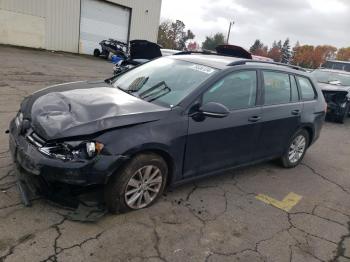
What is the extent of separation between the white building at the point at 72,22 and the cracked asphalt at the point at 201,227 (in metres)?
18.5

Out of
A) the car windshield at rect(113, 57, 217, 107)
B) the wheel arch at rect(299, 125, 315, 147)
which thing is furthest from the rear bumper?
the car windshield at rect(113, 57, 217, 107)

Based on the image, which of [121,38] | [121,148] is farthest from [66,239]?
[121,38]

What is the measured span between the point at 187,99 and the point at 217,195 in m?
1.33

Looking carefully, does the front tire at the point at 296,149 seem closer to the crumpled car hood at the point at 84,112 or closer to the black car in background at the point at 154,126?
the black car in background at the point at 154,126

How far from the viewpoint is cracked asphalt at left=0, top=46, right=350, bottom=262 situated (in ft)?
9.58

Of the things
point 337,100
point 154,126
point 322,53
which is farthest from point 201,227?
point 322,53

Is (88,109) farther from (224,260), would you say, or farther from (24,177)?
(224,260)

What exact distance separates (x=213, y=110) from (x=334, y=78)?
893 centimetres

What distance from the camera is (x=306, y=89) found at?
5480 mm

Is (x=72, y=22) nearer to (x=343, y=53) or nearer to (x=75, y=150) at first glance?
(x=75, y=150)

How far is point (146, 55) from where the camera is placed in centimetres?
1198

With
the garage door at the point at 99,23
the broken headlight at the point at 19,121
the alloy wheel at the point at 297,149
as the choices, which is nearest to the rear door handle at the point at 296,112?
the alloy wheel at the point at 297,149

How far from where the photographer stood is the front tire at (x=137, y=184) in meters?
3.24

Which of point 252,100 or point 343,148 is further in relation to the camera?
point 343,148
